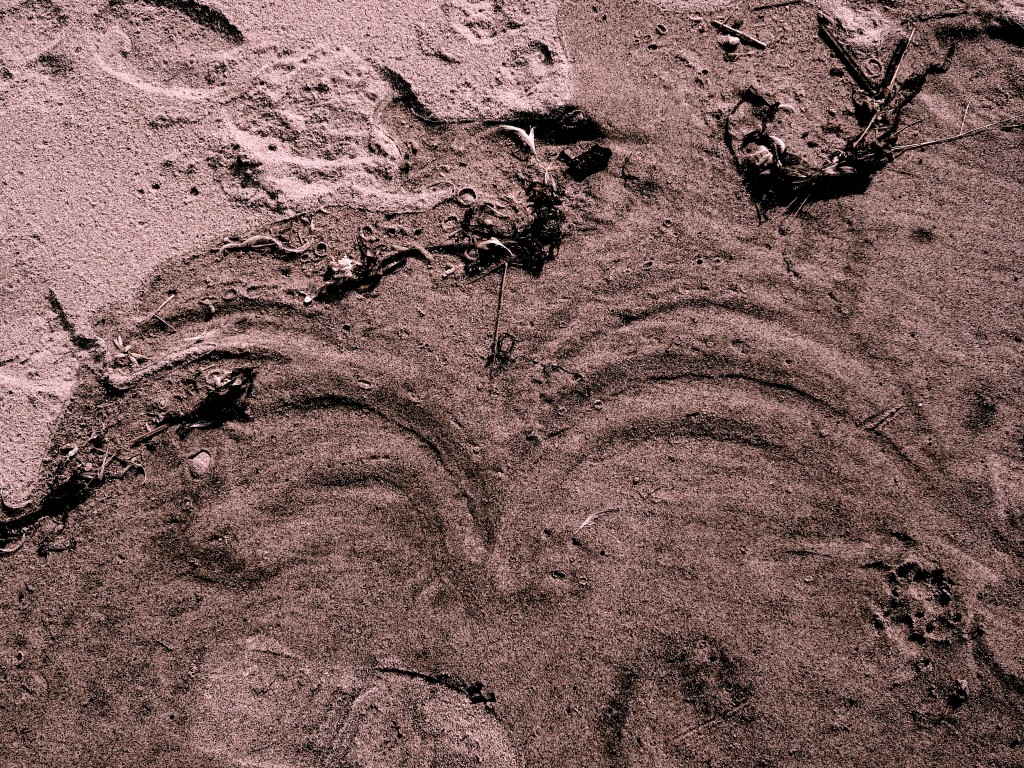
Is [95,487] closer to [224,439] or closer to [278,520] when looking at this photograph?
[224,439]

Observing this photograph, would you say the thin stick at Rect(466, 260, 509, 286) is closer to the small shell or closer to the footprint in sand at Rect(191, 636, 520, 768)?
the small shell

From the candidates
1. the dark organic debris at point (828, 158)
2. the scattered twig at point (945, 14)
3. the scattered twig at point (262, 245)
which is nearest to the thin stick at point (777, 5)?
the dark organic debris at point (828, 158)

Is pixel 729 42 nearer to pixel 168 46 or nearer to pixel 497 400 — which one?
pixel 497 400

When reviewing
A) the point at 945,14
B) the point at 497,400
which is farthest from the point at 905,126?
the point at 497,400

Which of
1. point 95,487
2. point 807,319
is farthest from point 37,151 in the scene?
point 807,319

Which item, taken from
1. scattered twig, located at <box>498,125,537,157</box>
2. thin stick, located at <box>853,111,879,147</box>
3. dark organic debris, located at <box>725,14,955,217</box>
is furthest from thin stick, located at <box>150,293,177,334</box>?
thin stick, located at <box>853,111,879,147</box>
